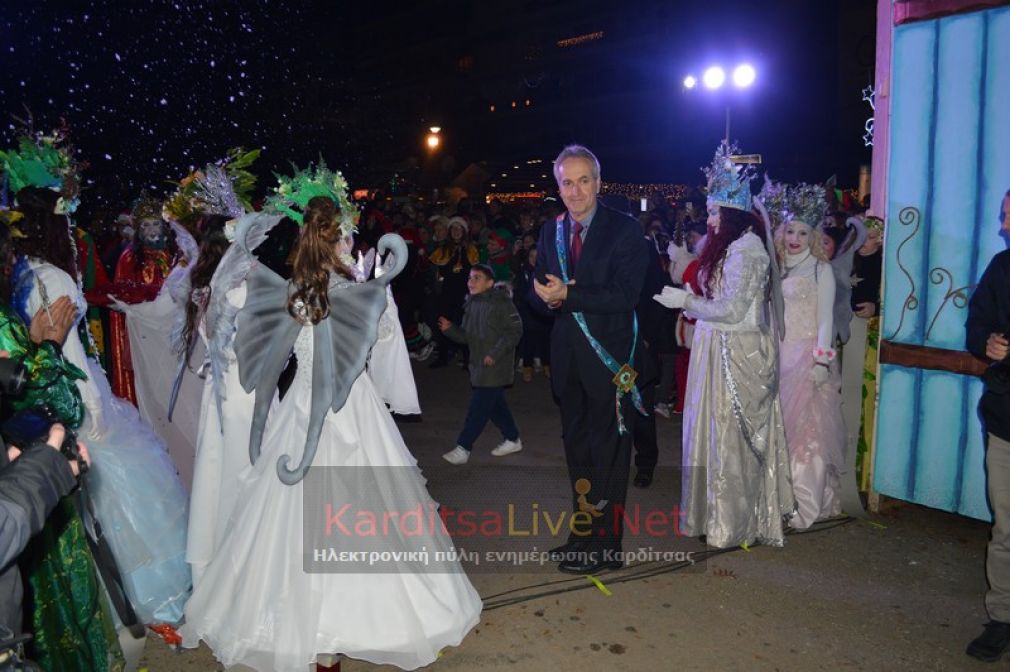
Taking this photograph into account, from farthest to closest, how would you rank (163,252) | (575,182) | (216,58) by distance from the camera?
(216,58), (163,252), (575,182)

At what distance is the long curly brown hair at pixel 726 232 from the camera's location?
4961mm

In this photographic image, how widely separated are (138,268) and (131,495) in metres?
3.47

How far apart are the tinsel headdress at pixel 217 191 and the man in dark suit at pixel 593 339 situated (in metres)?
1.77

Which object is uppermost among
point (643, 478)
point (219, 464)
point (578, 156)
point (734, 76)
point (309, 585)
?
point (734, 76)

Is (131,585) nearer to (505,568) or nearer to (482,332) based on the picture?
(505,568)

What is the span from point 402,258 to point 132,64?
11598 mm

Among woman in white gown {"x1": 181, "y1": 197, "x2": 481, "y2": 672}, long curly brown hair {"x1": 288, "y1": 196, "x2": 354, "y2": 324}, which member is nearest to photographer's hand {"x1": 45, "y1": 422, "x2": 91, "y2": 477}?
woman in white gown {"x1": 181, "y1": 197, "x2": 481, "y2": 672}

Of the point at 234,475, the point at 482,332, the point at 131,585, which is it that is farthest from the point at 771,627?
the point at 482,332

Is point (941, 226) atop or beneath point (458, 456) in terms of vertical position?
atop

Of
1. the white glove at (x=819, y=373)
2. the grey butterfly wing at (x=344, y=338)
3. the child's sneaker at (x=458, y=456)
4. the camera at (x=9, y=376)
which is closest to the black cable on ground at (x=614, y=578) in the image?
the white glove at (x=819, y=373)

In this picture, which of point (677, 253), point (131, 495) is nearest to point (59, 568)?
point (131, 495)

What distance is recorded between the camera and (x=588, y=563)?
4.72 metres

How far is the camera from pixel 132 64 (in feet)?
43.2

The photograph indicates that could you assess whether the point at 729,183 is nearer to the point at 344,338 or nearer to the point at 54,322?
the point at 344,338
